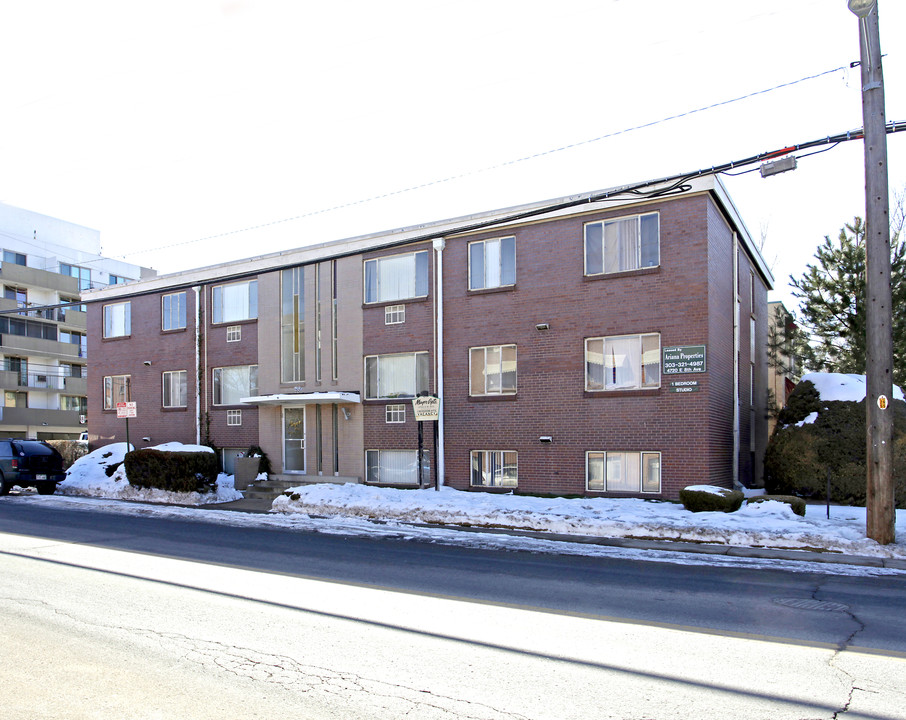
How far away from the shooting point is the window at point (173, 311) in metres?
25.9

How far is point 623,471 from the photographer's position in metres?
17.2

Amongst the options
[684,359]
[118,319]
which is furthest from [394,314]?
[118,319]

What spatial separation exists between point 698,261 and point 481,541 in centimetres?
824

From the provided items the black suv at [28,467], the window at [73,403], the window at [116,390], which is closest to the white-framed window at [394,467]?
the black suv at [28,467]

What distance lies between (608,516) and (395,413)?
26.0 feet

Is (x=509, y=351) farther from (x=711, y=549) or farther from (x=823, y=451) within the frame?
(x=711, y=549)

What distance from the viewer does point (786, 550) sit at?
38.9 ft

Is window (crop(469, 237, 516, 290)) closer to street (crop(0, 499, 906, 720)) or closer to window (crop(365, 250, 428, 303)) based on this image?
window (crop(365, 250, 428, 303))

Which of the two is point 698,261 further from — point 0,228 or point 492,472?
point 0,228

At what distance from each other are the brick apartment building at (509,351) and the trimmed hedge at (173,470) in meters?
2.41

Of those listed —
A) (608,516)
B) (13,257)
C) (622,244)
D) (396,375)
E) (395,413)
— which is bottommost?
(608,516)

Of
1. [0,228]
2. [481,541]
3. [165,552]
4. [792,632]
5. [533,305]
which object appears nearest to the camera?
[792,632]

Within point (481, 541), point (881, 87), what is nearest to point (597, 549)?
point (481, 541)

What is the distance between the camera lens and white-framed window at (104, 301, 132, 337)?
27.7 metres
